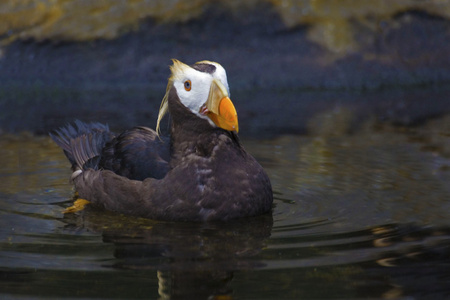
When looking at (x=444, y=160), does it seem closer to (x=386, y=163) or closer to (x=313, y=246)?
(x=386, y=163)

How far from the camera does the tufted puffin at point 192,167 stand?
16.2 feet

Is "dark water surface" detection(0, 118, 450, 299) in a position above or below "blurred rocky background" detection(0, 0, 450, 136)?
below

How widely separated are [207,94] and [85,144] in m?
1.49

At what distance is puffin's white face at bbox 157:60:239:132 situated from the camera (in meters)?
4.89

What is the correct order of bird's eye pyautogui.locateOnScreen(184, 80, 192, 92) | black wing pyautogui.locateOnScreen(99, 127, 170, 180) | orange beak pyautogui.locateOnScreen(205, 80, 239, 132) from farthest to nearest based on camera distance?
black wing pyautogui.locateOnScreen(99, 127, 170, 180), bird's eye pyautogui.locateOnScreen(184, 80, 192, 92), orange beak pyautogui.locateOnScreen(205, 80, 239, 132)

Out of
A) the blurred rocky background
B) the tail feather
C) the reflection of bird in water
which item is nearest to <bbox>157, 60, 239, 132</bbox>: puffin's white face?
the reflection of bird in water

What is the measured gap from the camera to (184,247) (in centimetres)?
439

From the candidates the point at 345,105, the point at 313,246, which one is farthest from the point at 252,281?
the point at 345,105

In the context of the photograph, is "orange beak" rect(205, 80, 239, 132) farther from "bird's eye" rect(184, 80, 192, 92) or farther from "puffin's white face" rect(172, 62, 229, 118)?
"bird's eye" rect(184, 80, 192, 92)

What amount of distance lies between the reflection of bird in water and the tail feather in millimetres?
619

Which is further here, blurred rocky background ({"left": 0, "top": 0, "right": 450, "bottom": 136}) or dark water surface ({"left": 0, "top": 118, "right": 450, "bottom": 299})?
blurred rocky background ({"left": 0, "top": 0, "right": 450, "bottom": 136})

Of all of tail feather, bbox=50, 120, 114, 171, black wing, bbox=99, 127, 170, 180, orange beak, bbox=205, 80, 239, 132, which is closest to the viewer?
orange beak, bbox=205, 80, 239, 132

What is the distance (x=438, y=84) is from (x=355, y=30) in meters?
1.39

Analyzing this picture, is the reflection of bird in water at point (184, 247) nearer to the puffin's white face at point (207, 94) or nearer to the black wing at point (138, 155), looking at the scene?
the black wing at point (138, 155)
